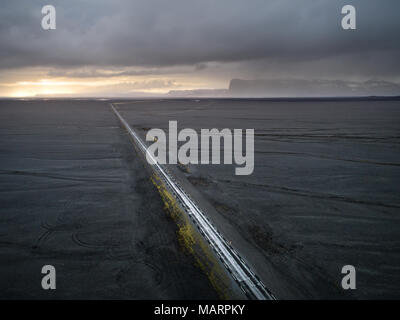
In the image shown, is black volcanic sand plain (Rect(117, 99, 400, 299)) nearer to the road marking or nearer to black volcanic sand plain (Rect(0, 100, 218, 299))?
the road marking

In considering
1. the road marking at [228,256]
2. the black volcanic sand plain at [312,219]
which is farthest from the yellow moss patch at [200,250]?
the black volcanic sand plain at [312,219]

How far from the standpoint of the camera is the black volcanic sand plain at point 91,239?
2.80 meters

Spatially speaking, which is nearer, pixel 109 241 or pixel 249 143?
pixel 109 241

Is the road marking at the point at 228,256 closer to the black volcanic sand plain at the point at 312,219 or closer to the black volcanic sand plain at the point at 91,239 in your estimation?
the black volcanic sand plain at the point at 312,219

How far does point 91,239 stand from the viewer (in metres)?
3.81

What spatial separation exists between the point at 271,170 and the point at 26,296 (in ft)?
22.1

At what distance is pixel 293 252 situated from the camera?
352cm

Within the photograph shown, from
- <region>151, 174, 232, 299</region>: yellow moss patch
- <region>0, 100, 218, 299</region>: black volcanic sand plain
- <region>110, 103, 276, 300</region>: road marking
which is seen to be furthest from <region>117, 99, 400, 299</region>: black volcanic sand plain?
<region>0, 100, 218, 299</region>: black volcanic sand plain

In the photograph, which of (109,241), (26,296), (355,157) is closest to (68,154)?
(109,241)

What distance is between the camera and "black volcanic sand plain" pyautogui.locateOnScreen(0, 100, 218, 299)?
2.80 m

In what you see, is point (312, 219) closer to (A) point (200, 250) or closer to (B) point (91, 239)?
(A) point (200, 250)

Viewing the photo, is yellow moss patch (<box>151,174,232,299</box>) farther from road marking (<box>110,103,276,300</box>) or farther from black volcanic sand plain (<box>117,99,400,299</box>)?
black volcanic sand plain (<box>117,99,400,299</box>)

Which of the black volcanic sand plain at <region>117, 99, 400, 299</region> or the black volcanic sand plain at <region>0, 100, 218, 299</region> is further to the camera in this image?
the black volcanic sand plain at <region>117, 99, 400, 299</region>
